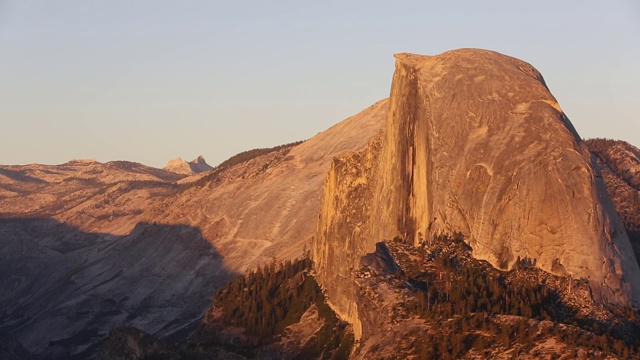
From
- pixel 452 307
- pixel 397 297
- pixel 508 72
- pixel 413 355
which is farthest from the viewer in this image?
pixel 508 72

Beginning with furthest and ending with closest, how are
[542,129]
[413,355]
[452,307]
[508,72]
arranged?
[508,72], [542,129], [452,307], [413,355]

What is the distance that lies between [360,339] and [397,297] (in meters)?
7.94

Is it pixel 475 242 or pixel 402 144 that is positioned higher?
pixel 402 144

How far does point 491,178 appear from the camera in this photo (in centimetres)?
11712

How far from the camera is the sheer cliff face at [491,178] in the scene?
110 meters

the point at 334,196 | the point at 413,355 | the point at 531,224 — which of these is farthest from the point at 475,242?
the point at 334,196

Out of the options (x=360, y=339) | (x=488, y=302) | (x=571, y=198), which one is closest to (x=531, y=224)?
(x=571, y=198)

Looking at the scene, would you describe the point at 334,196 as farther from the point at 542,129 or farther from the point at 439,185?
the point at 542,129

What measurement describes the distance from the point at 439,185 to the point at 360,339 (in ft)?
58.9

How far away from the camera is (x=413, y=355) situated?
95562 mm

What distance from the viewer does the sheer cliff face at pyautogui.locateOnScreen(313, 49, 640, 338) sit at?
10950 centimetres

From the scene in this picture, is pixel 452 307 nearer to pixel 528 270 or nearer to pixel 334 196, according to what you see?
pixel 528 270

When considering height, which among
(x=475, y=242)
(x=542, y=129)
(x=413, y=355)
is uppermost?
(x=542, y=129)

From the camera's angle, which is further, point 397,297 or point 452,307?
point 397,297
